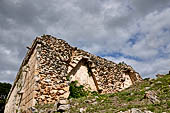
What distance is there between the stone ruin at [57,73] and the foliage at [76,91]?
A: 34cm

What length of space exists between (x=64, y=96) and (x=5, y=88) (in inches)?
1199

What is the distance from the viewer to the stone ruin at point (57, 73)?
761cm

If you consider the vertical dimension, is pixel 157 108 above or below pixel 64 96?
below

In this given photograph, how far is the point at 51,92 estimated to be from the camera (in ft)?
25.0

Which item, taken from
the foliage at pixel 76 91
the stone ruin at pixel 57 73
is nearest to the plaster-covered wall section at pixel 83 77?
the stone ruin at pixel 57 73

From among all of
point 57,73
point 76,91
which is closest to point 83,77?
point 76,91

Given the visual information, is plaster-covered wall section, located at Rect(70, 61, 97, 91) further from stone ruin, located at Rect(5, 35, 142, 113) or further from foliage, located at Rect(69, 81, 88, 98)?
foliage, located at Rect(69, 81, 88, 98)

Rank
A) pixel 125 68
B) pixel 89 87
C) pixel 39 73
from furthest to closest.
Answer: pixel 125 68, pixel 89 87, pixel 39 73

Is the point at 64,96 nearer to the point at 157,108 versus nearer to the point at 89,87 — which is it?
the point at 89,87

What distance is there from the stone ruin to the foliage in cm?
34

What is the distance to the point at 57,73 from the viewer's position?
27.1 feet

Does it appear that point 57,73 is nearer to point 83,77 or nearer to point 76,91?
point 76,91

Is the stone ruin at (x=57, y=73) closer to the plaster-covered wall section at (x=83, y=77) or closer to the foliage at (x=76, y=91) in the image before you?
the plaster-covered wall section at (x=83, y=77)

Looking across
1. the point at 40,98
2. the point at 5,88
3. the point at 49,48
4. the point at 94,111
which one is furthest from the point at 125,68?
the point at 5,88
